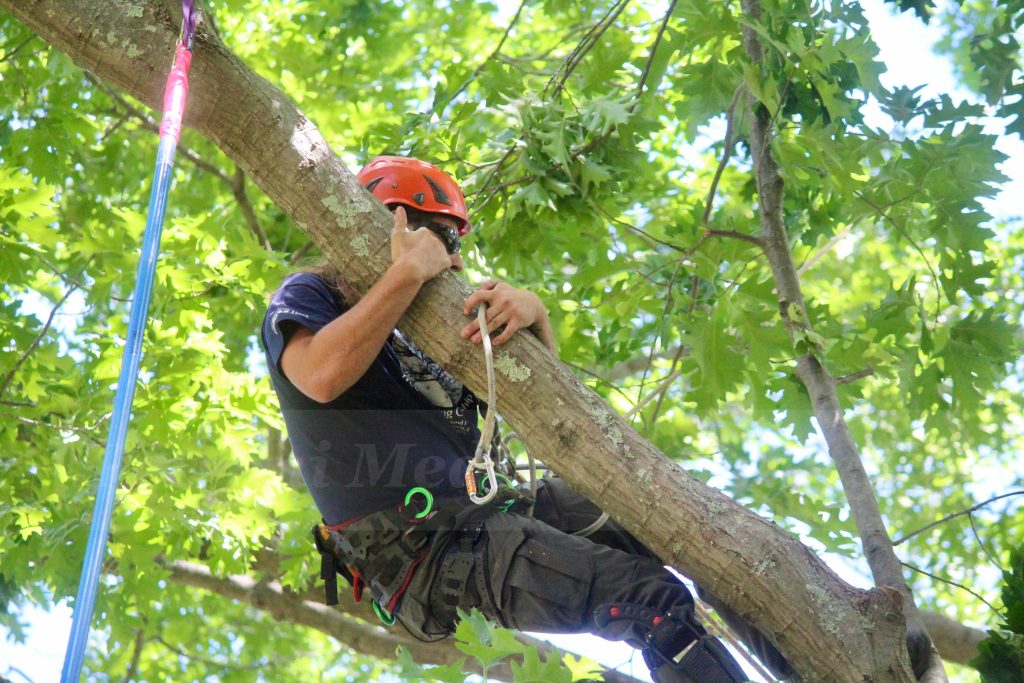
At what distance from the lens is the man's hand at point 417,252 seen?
2.50m

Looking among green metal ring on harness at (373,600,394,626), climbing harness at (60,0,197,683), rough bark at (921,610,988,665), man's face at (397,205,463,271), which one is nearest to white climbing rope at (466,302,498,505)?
man's face at (397,205,463,271)

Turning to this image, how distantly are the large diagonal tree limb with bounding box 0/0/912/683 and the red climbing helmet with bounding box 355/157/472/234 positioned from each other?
23.7 inches

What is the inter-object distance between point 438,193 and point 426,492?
37.7 inches

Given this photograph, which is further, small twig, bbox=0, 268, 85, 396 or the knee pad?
small twig, bbox=0, 268, 85, 396

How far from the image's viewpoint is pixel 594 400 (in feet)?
8.11

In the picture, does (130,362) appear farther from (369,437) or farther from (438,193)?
(438,193)

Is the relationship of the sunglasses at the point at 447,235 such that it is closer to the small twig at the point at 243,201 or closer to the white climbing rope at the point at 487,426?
the white climbing rope at the point at 487,426

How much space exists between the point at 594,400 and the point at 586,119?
1.65 metres

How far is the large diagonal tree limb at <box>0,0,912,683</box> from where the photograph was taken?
2326 millimetres

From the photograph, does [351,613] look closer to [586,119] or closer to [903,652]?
[586,119]

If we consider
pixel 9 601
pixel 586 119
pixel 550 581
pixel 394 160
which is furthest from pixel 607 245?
pixel 9 601

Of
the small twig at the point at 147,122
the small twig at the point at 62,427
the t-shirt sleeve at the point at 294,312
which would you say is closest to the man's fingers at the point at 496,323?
the t-shirt sleeve at the point at 294,312

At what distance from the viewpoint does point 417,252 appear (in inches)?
99.5

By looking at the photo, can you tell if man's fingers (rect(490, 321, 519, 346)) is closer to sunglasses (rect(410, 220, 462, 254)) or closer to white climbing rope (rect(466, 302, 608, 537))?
white climbing rope (rect(466, 302, 608, 537))
